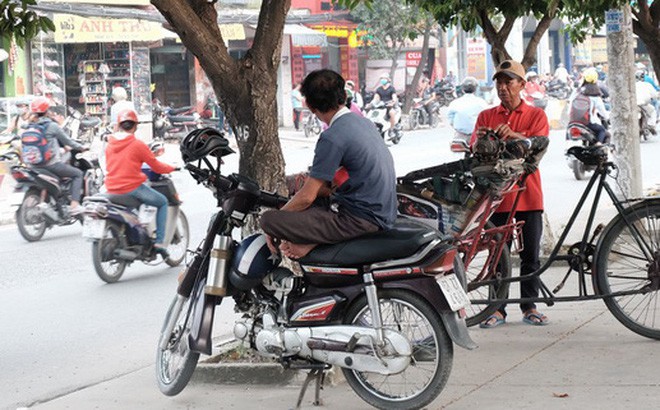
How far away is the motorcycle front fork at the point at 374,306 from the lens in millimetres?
5848

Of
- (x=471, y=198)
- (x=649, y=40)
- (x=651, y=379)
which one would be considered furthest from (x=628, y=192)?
(x=651, y=379)

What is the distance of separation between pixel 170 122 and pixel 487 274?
2712 centimetres

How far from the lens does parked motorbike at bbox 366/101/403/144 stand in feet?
99.3

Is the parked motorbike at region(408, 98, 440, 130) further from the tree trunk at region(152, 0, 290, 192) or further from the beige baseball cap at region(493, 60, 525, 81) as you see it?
the tree trunk at region(152, 0, 290, 192)

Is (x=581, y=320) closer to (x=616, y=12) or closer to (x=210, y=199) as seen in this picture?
(x=616, y=12)

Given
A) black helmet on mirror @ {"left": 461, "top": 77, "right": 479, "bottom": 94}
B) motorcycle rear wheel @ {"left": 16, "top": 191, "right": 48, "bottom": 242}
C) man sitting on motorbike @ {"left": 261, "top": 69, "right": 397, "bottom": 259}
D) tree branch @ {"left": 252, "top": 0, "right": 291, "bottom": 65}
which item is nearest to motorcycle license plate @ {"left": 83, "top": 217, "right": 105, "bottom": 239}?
motorcycle rear wheel @ {"left": 16, "top": 191, "right": 48, "bottom": 242}

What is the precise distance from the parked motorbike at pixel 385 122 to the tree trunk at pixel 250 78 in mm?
22396

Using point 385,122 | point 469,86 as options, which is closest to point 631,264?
point 469,86

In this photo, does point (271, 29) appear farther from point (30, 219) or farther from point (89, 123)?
point (89, 123)

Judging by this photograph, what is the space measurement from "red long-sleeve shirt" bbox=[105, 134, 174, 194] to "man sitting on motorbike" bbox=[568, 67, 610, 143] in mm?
9371

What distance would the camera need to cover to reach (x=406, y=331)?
5938 mm

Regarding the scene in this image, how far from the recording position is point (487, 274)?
771 centimetres

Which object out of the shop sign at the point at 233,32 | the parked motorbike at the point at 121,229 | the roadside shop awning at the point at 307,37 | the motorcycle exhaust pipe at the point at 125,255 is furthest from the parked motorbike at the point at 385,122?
the motorcycle exhaust pipe at the point at 125,255

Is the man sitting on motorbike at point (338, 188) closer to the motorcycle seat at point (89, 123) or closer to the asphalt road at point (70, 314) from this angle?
the asphalt road at point (70, 314)
